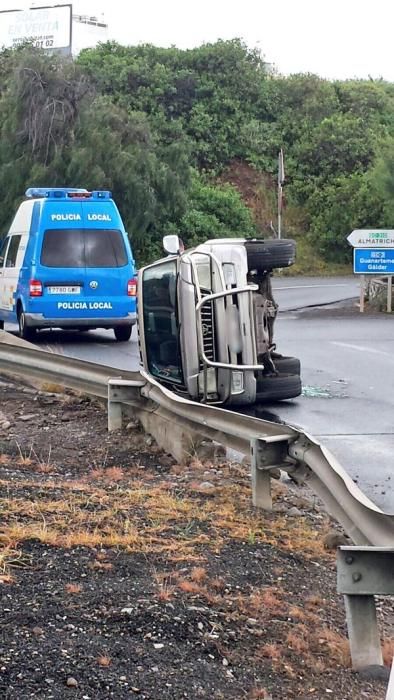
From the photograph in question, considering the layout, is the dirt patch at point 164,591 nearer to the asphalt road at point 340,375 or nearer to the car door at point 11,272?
the asphalt road at point 340,375

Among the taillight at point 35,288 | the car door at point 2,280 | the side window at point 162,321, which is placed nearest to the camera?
the side window at point 162,321

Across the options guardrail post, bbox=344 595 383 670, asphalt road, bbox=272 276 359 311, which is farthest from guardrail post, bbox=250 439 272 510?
asphalt road, bbox=272 276 359 311

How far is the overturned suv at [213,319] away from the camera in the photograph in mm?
10961

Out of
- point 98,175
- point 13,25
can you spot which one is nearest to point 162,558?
point 98,175

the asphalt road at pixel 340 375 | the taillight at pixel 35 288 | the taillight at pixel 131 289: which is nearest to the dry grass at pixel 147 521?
the asphalt road at pixel 340 375

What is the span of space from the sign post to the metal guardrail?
17.5 m

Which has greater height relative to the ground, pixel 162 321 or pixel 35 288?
pixel 162 321

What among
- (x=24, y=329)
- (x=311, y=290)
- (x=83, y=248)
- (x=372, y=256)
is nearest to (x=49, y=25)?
(x=311, y=290)

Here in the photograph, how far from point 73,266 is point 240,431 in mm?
11410

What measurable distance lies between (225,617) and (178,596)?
0.94 feet

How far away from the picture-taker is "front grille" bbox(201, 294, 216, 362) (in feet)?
36.2

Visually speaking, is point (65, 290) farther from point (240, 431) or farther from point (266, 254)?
point (240, 431)

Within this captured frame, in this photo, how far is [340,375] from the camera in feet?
49.8

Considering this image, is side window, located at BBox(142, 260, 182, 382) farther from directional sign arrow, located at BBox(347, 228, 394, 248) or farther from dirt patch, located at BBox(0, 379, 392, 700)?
directional sign arrow, located at BBox(347, 228, 394, 248)
